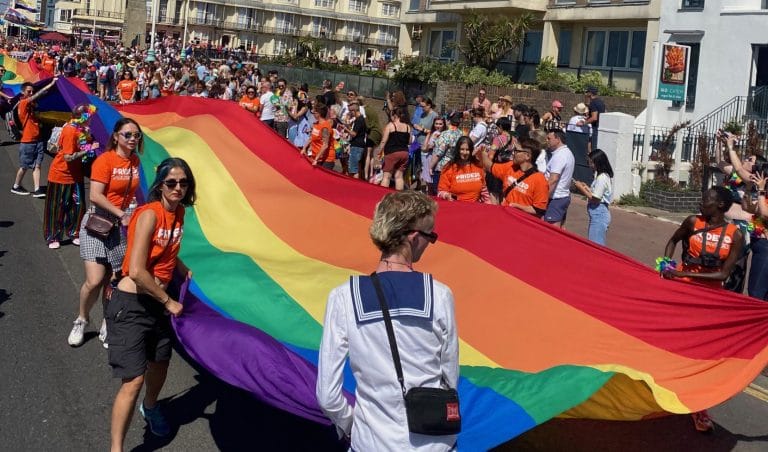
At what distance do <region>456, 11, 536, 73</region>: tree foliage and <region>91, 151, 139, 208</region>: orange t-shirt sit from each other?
25443mm

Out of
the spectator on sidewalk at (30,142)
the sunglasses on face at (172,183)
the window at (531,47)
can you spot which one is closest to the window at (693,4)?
the window at (531,47)

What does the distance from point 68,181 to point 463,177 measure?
4867 millimetres

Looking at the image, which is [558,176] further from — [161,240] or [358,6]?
[358,6]

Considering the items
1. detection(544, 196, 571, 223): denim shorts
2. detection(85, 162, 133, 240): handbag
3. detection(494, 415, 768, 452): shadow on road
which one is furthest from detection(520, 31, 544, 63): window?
detection(494, 415, 768, 452): shadow on road

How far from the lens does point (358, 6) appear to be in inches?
3752

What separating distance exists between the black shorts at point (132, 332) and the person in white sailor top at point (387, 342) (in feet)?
6.54

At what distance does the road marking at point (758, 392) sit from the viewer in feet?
23.4

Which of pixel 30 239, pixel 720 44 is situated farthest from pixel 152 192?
pixel 720 44

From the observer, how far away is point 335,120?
17016mm

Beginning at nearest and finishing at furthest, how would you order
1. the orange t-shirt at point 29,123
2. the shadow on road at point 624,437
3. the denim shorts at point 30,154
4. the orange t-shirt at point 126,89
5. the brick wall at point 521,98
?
the shadow on road at point 624,437 < the orange t-shirt at point 29,123 < the denim shorts at point 30,154 < the orange t-shirt at point 126,89 < the brick wall at point 521,98

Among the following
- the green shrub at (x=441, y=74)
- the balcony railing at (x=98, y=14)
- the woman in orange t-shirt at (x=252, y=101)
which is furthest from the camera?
the balcony railing at (x=98, y=14)

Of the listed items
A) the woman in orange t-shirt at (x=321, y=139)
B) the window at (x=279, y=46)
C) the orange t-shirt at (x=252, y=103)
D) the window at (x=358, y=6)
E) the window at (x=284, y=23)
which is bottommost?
the woman in orange t-shirt at (x=321, y=139)

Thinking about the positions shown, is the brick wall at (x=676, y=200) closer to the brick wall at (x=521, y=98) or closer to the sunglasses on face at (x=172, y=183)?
the brick wall at (x=521, y=98)

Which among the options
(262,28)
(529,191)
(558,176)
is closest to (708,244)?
(529,191)
